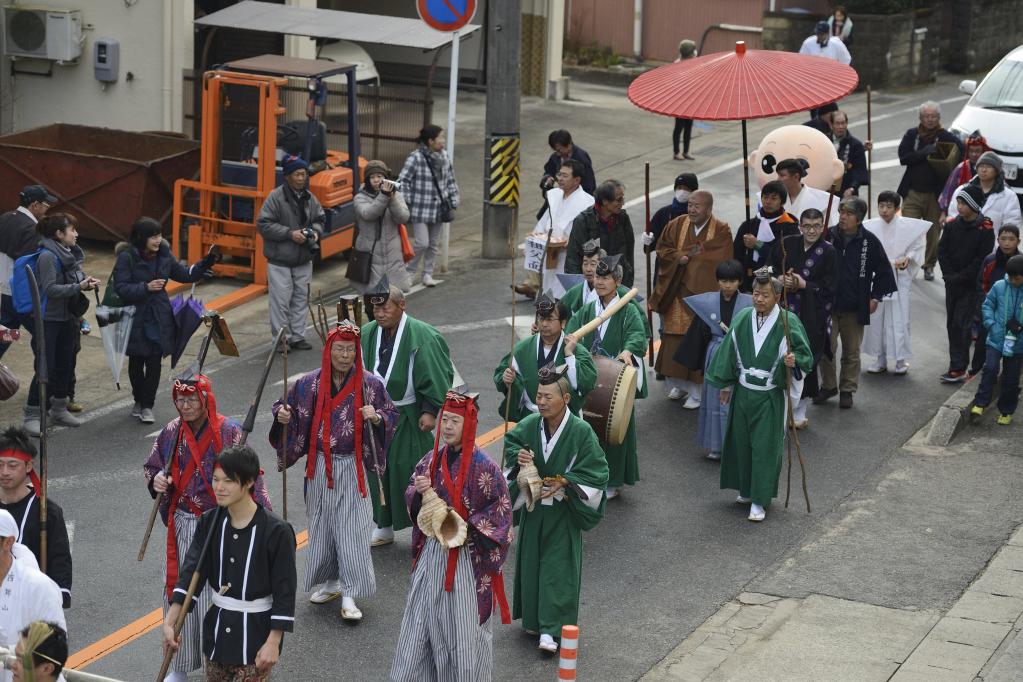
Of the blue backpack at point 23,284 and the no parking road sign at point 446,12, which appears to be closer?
the blue backpack at point 23,284

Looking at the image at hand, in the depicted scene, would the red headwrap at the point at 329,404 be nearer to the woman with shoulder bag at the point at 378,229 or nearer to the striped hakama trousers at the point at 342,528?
the striped hakama trousers at the point at 342,528

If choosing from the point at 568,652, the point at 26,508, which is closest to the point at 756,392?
the point at 568,652

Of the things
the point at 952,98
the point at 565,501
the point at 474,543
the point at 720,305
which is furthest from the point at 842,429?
the point at 952,98

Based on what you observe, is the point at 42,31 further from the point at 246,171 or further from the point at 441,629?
the point at 441,629

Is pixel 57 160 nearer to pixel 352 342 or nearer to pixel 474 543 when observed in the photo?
pixel 352 342

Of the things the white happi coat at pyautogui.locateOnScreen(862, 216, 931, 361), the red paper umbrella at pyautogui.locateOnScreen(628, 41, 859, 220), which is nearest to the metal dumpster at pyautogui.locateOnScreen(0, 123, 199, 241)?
the red paper umbrella at pyautogui.locateOnScreen(628, 41, 859, 220)

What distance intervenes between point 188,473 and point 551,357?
2.84 m

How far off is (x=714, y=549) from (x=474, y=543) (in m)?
2.82

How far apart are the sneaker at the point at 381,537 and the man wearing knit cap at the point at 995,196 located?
6.52 m

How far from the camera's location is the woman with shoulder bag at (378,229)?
45.7 feet

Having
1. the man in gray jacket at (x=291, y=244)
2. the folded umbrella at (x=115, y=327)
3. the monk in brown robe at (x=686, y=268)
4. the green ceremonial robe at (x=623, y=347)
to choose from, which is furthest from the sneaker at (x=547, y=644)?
the man in gray jacket at (x=291, y=244)

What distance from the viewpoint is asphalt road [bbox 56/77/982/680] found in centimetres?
858

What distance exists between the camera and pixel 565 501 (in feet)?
27.6

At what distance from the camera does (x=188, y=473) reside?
7789 mm
